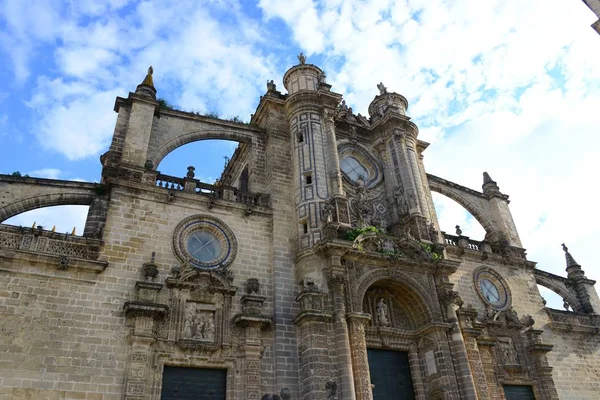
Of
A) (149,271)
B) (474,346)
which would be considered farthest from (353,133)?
(149,271)

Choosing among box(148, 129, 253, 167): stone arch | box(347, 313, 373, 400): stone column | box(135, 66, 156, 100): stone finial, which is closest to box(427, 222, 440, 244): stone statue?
box(347, 313, 373, 400): stone column

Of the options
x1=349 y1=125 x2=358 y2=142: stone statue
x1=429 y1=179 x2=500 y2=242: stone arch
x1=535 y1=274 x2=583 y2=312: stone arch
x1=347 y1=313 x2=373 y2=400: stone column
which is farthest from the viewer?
x1=535 y1=274 x2=583 y2=312: stone arch

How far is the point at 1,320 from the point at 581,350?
23.1 m

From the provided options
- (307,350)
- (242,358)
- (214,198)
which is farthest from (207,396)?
(214,198)

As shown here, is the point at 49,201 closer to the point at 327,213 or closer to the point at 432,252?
the point at 327,213

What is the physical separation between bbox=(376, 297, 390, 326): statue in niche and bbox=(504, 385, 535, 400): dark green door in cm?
601

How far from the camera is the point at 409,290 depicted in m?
17.2

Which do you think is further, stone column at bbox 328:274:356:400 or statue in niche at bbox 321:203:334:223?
statue in niche at bbox 321:203:334:223

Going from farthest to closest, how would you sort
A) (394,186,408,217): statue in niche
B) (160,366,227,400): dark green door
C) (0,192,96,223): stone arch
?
(394,186,408,217): statue in niche, (0,192,96,223): stone arch, (160,366,227,400): dark green door

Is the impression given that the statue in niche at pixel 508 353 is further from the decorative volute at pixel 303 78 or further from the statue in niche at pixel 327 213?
the decorative volute at pixel 303 78

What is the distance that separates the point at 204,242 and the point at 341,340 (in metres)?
5.42

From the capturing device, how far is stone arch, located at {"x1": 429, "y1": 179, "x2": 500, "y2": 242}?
→ 2455 centimetres

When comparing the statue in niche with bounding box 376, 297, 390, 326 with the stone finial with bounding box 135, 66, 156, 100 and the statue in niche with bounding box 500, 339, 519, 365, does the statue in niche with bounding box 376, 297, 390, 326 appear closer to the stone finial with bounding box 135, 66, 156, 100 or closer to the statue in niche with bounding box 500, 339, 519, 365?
the statue in niche with bounding box 500, 339, 519, 365

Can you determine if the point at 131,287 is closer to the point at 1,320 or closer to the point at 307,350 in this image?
the point at 1,320
